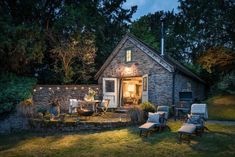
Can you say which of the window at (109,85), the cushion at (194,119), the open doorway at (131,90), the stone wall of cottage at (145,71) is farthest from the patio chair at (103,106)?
the cushion at (194,119)

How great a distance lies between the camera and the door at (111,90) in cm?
1962

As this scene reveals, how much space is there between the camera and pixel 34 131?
13547 millimetres

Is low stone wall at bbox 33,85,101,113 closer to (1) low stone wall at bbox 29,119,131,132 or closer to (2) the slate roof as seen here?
(2) the slate roof

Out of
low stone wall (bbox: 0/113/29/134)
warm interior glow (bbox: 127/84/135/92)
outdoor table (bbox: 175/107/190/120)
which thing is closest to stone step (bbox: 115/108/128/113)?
outdoor table (bbox: 175/107/190/120)

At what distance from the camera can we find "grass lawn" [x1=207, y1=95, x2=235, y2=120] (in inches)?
575

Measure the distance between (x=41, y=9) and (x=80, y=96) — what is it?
8.09 m

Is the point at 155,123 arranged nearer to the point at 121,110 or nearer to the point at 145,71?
the point at 145,71

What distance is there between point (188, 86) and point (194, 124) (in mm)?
8225

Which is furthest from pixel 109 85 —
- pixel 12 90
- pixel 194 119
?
pixel 194 119

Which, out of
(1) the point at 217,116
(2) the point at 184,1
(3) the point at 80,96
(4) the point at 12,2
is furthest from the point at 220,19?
(4) the point at 12,2

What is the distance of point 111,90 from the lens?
19922mm

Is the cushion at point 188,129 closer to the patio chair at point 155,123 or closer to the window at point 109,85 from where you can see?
the patio chair at point 155,123

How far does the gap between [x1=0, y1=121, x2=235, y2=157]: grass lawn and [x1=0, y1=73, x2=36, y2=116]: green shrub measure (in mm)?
3080

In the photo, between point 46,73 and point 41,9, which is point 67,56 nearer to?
point 46,73
